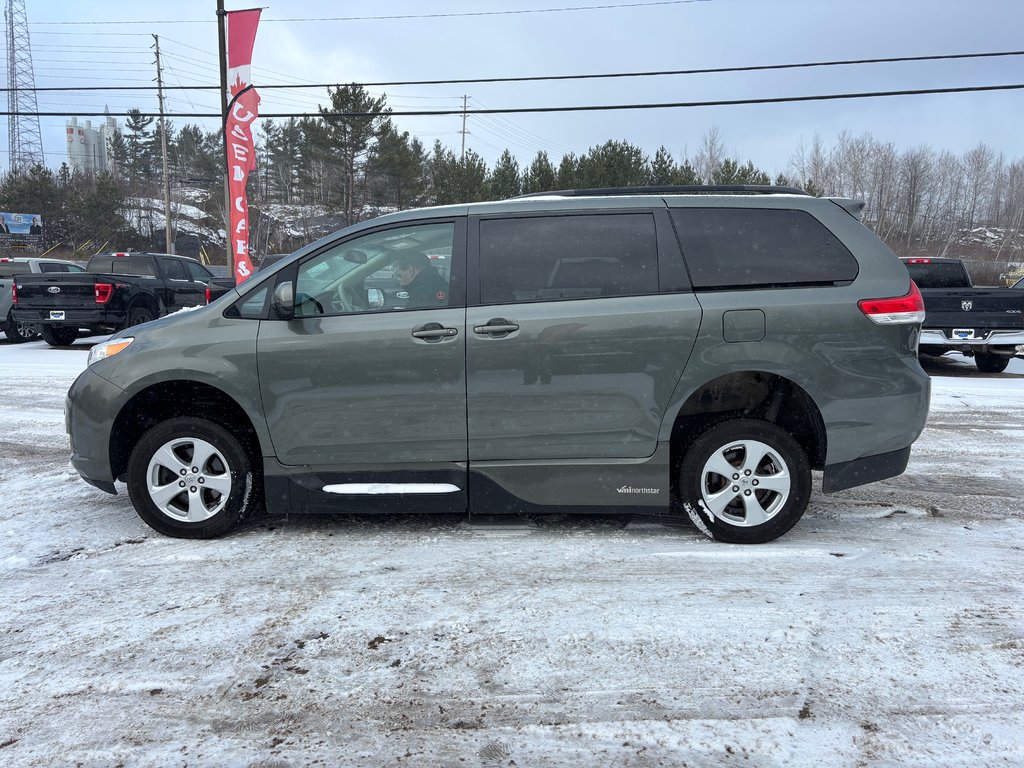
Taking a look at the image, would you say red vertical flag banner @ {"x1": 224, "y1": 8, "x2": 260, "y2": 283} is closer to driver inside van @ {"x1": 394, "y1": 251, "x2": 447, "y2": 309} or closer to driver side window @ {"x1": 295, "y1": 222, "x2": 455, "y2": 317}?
driver side window @ {"x1": 295, "y1": 222, "x2": 455, "y2": 317}

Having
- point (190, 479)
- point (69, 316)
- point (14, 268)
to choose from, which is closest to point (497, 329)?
point (190, 479)

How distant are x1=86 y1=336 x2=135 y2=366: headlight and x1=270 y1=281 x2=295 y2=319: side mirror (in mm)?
942

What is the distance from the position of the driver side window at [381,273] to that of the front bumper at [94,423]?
1.21m

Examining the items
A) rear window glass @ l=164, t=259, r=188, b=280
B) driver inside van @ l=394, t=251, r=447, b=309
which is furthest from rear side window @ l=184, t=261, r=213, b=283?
driver inside van @ l=394, t=251, r=447, b=309

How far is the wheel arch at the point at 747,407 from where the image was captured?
163 inches

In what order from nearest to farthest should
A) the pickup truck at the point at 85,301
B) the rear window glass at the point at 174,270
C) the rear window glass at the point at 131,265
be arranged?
the pickup truck at the point at 85,301 → the rear window glass at the point at 131,265 → the rear window glass at the point at 174,270

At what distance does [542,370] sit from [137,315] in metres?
13.2

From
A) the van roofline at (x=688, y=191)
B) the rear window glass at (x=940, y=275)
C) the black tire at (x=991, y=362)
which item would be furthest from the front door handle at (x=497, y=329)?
the black tire at (x=991, y=362)

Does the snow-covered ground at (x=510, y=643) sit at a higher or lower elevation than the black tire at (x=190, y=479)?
lower

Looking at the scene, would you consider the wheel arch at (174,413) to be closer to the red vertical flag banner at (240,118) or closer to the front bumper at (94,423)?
the front bumper at (94,423)

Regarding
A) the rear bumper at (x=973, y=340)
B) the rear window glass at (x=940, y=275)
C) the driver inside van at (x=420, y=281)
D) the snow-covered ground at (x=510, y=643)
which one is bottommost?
the snow-covered ground at (x=510, y=643)

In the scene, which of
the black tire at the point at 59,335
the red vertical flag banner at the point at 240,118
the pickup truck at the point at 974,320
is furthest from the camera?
the red vertical flag banner at the point at 240,118

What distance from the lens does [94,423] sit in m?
4.21

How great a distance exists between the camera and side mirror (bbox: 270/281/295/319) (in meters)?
4.05
